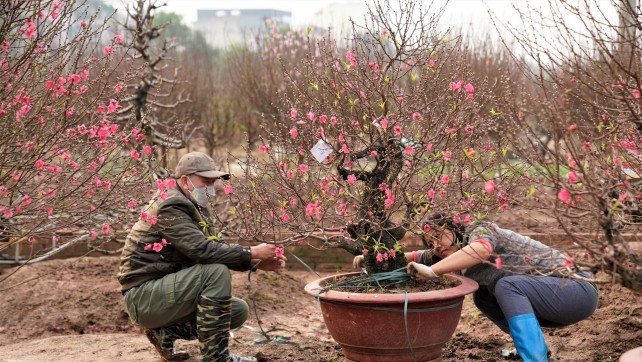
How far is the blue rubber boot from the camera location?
3.95 m

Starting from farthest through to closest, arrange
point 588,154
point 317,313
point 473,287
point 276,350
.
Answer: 1. point 317,313
2. point 276,350
3. point 473,287
4. point 588,154

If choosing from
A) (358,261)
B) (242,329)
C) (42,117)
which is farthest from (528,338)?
(42,117)

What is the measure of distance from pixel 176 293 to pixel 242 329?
1383 mm

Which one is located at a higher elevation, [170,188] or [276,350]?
[170,188]

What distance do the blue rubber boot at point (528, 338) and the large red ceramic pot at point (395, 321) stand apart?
0.28m

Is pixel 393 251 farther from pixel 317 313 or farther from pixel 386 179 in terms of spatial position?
pixel 317 313

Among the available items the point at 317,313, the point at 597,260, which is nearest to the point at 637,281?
the point at 597,260

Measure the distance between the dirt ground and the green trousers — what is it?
0.54 metres

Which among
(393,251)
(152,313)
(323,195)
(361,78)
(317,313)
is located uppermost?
(361,78)

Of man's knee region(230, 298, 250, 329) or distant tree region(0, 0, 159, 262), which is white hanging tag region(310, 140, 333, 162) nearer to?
distant tree region(0, 0, 159, 262)

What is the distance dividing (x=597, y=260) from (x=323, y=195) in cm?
185

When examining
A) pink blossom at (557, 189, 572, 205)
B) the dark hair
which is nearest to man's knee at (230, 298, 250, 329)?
the dark hair

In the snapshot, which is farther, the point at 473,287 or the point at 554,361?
the point at 554,361

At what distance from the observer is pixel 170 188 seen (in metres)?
4.50
